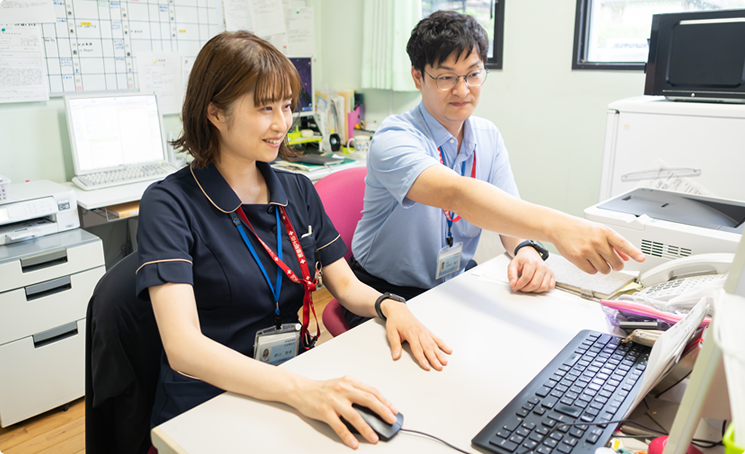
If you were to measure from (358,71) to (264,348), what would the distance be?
2.75 meters

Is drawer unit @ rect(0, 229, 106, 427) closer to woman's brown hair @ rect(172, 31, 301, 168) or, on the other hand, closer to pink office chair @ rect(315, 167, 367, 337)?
pink office chair @ rect(315, 167, 367, 337)

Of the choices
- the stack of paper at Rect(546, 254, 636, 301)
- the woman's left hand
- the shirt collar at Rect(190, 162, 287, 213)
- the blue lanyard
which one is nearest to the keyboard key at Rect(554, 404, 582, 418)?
the woman's left hand

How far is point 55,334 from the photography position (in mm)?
2043

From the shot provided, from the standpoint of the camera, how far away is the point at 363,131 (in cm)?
360

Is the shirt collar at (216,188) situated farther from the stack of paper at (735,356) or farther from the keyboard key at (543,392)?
the stack of paper at (735,356)

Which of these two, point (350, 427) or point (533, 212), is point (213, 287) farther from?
point (533, 212)

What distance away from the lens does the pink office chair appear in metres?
1.76

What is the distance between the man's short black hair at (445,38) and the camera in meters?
1.49

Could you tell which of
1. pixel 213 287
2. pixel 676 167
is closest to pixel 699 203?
pixel 676 167

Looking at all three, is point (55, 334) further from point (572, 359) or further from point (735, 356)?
point (735, 356)

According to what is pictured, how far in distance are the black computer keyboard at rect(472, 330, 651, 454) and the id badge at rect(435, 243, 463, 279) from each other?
1.86 feet

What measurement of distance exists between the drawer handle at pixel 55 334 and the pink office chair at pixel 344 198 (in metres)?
1.17

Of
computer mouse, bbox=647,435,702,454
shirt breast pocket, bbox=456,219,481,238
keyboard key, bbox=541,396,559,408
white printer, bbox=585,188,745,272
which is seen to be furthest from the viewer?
shirt breast pocket, bbox=456,219,481,238

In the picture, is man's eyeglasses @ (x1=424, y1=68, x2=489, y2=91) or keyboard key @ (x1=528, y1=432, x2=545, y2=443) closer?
keyboard key @ (x1=528, y1=432, x2=545, y2=443)
